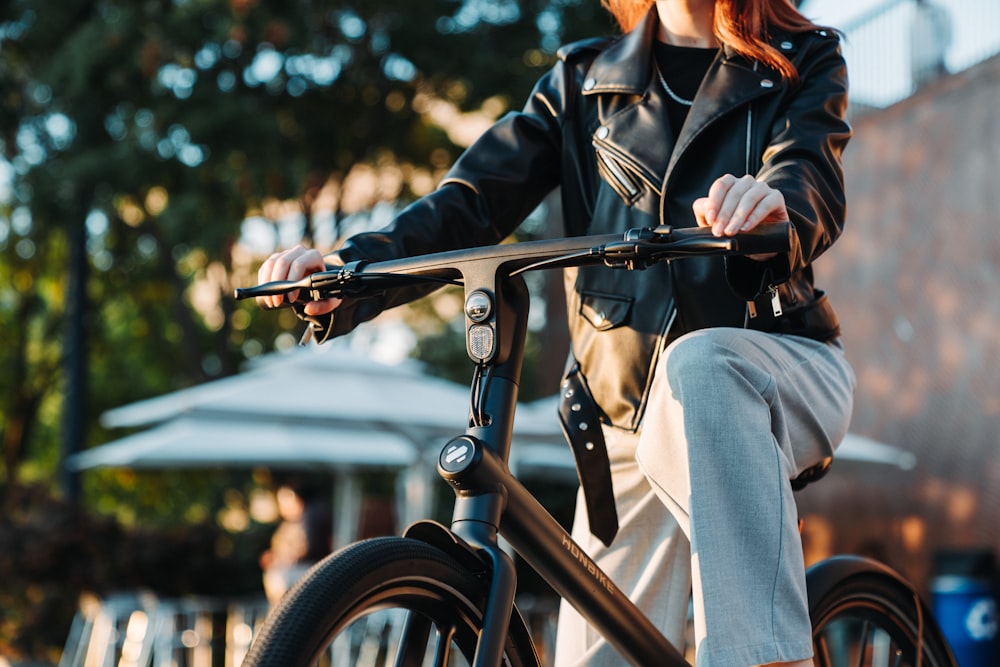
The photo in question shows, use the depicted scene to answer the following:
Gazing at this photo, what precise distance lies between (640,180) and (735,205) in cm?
64

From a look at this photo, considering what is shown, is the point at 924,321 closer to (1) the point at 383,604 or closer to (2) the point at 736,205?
(2) the point at 736,205

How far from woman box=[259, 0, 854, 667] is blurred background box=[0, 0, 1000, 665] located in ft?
18.0

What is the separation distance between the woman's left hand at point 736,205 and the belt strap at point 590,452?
26.6 inches

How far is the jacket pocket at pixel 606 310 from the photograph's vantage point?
2.18 metres

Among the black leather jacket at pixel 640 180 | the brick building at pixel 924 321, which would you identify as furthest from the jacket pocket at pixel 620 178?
the brick building at pixel 924 321

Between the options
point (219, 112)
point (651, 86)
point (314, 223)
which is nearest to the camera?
point (651, 86)

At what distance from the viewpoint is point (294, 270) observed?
1931 millimetres

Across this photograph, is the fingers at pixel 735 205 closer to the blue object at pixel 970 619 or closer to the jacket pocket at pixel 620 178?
the jacket pocket at pixel 620 178

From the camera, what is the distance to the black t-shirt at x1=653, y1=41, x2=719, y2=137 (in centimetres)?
228

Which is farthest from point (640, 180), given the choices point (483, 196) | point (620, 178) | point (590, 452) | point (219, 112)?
point (219, 112)

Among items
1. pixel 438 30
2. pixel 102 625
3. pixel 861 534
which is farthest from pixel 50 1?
pixel 861 534

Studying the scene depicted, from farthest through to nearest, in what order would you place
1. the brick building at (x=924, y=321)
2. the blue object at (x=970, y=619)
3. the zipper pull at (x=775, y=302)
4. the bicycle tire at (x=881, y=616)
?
the brick building at (x=924, y=321)
the blue object at (x=970, y=619)
the bicycle tire at (x=881, y=616)
the zipper pull at (x=775, y=302)

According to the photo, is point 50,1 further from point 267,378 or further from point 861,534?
point 861,534

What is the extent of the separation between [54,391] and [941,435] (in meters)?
16.0
